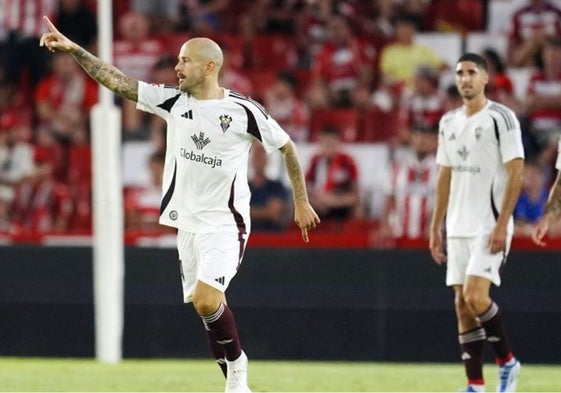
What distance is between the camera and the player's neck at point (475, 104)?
9422 mm

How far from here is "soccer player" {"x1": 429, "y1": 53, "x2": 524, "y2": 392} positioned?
926 cm

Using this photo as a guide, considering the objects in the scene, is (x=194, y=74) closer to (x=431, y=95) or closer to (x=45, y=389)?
(x=45, y=389)

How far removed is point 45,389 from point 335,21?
25.0 ft

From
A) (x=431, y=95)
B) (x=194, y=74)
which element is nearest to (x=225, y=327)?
(x=194, y=74)

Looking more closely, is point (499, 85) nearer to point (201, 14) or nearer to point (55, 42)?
point (201, 14)

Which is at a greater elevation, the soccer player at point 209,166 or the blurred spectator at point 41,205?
the soccer player at point 209,166

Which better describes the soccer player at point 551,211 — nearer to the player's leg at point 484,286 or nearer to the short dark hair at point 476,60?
the player's leg at point 484,286

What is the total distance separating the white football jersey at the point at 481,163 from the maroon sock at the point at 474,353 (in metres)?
0.68

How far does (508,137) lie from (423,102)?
5509mm

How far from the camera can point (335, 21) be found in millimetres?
16094

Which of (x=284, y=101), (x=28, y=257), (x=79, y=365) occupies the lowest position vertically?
(x=79, y=365)

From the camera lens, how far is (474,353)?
9.44m

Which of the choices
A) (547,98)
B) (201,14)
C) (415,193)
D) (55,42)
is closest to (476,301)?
(55,42)

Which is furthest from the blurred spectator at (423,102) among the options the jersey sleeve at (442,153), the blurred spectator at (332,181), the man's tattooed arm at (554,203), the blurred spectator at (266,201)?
the man's tattooed arm at (554,203)
